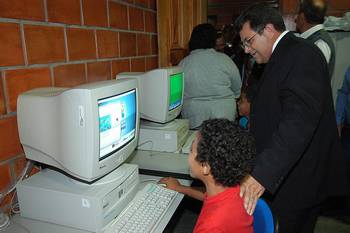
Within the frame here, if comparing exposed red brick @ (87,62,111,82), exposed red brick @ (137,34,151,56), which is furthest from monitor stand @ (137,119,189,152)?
exposed red brick @ (137,34,151,56)

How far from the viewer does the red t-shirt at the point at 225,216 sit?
100 cm

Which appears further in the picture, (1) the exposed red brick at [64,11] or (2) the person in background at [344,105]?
(2) the person in background at [344,105]

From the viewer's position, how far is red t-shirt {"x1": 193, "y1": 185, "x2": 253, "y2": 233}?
1000 mm

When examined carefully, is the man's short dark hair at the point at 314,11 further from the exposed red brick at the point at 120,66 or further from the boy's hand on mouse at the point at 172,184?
the boy's hand on mouse at the point at 172,184

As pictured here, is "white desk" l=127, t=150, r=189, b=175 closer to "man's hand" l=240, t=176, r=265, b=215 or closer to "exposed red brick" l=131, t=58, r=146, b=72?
"man's hand" l=240, t=176, r=265, b=215

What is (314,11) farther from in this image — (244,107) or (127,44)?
(127,44)

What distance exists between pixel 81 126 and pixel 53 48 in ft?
2.29

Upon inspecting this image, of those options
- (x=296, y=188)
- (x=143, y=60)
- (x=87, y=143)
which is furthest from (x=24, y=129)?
(x=143, y=60)

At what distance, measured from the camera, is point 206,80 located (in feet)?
8.23

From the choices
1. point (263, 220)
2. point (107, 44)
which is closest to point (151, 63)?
point (107, 44)

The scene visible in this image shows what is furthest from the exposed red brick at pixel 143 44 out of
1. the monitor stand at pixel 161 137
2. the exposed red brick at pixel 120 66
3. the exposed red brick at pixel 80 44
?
the monitor stand at pixel 161 137

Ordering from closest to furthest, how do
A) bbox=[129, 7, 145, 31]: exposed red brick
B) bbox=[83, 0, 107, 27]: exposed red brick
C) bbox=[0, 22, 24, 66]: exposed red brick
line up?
bbox=[0, 22, 24, 66]: exposed red brick < bbox=[83, 0, 107, 27]: exposed red brick < bbox=[129, 7, 145, 31]: exposed red brick

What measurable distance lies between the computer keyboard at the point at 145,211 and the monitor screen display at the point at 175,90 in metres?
0.70

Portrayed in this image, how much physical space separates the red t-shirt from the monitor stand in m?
0.85
